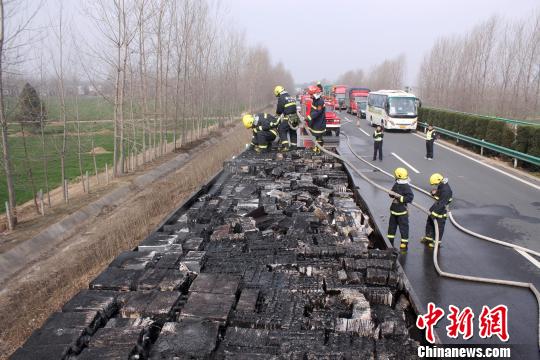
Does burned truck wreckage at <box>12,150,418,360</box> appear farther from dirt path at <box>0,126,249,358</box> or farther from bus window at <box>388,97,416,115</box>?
bus window at <box>388,97,416,115</box>

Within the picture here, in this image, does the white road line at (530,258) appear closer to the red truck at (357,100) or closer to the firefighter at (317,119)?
the firefighter at (317,119)

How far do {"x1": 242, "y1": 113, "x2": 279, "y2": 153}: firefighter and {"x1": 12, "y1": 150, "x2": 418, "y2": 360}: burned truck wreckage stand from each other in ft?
18.5

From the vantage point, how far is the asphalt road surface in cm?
504

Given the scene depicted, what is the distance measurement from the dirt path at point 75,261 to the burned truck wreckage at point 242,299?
2.32 meters

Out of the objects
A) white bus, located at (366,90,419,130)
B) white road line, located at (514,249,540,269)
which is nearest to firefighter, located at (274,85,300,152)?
white road line, located at (514,249,540,269)

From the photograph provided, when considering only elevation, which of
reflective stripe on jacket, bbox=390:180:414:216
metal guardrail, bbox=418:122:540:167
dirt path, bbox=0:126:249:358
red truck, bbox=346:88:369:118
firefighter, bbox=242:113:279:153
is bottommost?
dirt path, bbox=0:126:249:358

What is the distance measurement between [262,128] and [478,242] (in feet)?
22.8

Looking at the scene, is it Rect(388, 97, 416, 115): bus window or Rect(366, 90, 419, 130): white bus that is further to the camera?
Rect(388, 97, 416, 115): bus window

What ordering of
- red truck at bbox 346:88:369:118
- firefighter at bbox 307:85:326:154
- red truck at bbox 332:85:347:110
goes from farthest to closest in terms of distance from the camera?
red truck at bbox 332:85:347:110
red truck at bbox 346:88:369:118
firefighter at bbox 307:85:326:154

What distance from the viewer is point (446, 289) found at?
5.61 meters

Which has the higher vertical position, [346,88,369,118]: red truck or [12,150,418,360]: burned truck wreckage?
[346,88,369,118]: red truck

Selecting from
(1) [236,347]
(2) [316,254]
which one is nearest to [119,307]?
(1) [236,347]

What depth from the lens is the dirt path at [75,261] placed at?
6.24 meters

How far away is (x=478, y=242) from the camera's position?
7.32 metres
